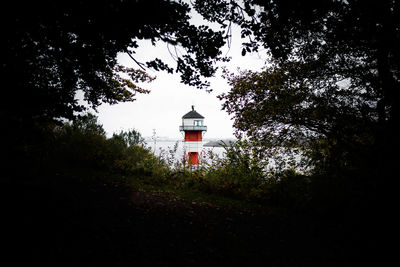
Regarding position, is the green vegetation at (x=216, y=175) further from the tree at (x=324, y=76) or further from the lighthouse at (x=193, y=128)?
the lighthouse at (x=193, y=128)

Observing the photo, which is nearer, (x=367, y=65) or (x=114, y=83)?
(x=367, y=65)

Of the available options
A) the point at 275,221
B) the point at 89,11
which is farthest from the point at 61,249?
the point at 275,221

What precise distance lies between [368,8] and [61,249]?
240 inches

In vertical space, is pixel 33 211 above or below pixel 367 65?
below

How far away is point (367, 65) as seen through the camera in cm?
450

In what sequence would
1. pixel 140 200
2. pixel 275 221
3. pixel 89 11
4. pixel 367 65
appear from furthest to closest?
pixel 367 65, pixel 140 200, pixel 275 221, pixel 89 11

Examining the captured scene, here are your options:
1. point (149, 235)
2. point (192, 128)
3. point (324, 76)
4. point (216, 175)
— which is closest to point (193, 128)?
point (192, 128)

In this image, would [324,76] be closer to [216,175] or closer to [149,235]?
[216,175]

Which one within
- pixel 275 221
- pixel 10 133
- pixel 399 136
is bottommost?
pixel 275 221

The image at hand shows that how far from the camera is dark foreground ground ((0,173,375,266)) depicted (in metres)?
1.87

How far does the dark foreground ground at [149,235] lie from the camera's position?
187 centimetres

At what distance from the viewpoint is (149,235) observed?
2.50 metres

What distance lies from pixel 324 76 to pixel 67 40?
6114mm

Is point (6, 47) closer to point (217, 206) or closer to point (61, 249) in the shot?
point (61, 249)
